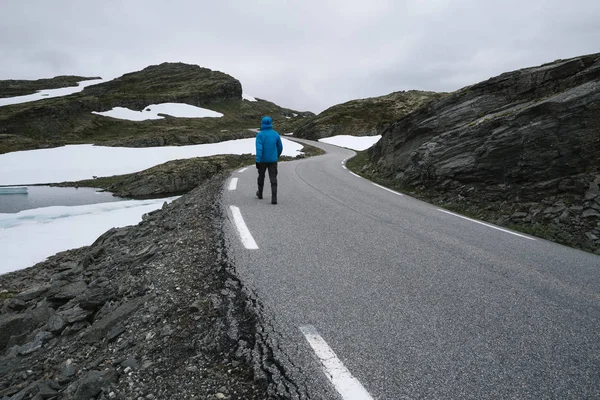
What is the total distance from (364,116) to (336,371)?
60.1 metres

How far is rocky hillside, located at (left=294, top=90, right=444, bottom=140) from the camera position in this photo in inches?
2088

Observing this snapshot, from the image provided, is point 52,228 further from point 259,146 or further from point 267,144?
point 267,144

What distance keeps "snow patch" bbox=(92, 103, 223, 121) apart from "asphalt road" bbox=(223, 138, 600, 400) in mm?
69747

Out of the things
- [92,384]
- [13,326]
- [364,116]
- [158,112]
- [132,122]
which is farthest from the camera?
[158,112]

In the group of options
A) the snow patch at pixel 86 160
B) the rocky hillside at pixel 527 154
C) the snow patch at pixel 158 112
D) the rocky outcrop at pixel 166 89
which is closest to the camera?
the rocky hillside at pixel 527 154

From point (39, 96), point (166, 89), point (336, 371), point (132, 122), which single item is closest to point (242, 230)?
point (336, 371)

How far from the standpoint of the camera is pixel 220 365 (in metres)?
2.66

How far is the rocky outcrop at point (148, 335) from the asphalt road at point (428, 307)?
1.01 ft

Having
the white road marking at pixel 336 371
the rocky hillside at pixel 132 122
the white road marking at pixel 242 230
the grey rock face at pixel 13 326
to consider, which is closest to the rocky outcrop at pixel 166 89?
the rocky hillside at pixel 132 122

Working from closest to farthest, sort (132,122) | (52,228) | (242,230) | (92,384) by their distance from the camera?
(92,384) → (242,230) → (52,228) → (132,122)

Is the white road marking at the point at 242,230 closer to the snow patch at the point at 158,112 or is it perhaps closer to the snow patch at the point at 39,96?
the snow patch at the point at 158,112

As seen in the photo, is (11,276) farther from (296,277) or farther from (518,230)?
(518,230)

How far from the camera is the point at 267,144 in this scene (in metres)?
8.26

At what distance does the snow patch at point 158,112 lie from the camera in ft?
214
